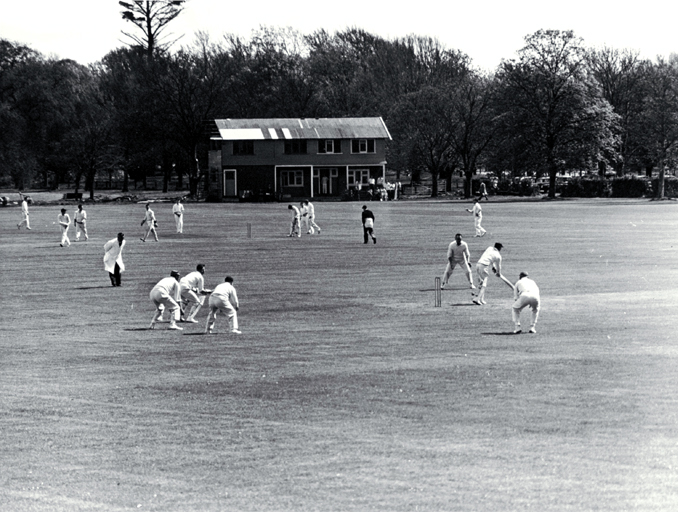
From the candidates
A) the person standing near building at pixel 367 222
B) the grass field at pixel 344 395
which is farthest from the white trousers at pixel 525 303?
the person standing near building at pixel 367 222

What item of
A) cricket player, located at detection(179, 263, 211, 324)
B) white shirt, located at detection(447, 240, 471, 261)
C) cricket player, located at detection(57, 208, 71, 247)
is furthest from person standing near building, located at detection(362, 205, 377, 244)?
cricket player, located at detection(179, 263, 211, 324)

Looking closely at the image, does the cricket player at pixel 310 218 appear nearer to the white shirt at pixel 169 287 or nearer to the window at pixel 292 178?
the white shirt at pixel 169 287

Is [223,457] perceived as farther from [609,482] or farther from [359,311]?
[359,311]

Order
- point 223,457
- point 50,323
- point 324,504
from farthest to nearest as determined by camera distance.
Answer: point 50,323 → point 223,457 → point 324,504

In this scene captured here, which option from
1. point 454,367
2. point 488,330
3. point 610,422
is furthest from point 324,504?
point 488,330

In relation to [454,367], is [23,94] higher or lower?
higher

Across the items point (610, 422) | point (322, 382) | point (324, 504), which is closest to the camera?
point (324, 504)

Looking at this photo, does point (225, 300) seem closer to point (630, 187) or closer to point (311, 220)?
point (311, 220)
